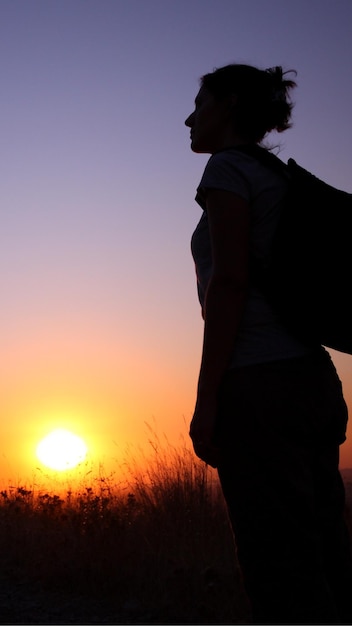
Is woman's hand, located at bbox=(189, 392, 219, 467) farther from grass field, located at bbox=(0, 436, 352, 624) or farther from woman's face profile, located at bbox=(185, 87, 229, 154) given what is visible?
grass field, located at bbox=(0, 436, 352, 624)

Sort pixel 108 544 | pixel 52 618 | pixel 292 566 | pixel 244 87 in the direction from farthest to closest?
pixel 108 544, pixel 52 618, pixel 244 87, pixel 292 566

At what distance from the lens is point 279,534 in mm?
1564

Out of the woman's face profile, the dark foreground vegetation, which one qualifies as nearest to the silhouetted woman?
the woman's face profile

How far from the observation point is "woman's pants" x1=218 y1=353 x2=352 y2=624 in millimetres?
1560

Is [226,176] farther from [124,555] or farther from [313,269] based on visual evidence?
[124,555]

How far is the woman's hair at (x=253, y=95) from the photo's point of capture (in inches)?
81.7

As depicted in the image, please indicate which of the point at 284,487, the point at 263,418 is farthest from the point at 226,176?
the point at 284,487

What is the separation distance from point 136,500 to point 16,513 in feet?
3.97

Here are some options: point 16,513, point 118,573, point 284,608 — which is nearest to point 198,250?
point 284,608

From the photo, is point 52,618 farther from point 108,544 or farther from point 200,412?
point 200,412

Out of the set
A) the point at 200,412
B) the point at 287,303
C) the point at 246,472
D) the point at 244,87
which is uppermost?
the point at 244,87

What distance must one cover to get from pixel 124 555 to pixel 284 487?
380 centimetres

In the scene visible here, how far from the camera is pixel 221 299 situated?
1738 millimetres

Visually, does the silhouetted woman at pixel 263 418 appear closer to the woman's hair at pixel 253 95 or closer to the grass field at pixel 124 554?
the woman's hair at pixel 253 95
